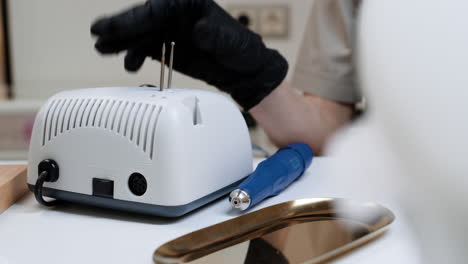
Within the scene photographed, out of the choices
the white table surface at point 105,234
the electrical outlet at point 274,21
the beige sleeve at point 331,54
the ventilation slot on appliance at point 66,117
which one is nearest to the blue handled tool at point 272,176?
the white table surface at point 105,234

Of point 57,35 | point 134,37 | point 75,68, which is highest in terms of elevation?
point 134,37

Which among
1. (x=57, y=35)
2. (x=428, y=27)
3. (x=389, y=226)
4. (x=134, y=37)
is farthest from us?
(x=57, y=35)

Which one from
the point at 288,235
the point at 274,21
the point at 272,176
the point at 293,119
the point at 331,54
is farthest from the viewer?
the point at 274,21

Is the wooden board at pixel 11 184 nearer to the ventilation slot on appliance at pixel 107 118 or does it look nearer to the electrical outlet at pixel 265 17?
the ventilation slot on appliance at pixel 107 118

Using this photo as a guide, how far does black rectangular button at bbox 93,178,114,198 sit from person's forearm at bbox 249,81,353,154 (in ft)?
1.28

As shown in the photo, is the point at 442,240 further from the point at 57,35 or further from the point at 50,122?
the point at 57,35

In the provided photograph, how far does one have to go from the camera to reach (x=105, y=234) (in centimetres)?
36

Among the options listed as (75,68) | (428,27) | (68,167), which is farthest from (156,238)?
(75,68)

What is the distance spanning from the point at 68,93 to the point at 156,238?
0.59ft

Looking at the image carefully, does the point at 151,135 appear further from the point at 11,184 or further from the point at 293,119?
the point at 293,119

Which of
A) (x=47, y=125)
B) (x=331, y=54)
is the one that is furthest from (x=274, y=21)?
(x=47, y=125)

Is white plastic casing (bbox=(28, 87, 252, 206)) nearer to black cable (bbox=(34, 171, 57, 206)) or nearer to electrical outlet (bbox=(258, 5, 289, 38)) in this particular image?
black cable (bbox=(34, 171, 57, 206))

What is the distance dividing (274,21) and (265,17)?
3 cm

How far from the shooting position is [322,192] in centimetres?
47
